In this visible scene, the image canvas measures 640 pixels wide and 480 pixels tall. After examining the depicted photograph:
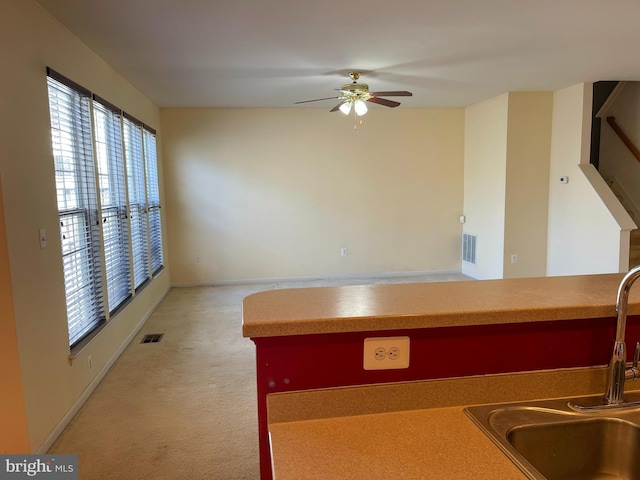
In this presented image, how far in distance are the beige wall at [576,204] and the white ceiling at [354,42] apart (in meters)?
0.37

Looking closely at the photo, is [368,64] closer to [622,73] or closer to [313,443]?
[622,73]

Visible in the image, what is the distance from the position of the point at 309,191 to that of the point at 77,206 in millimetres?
3619

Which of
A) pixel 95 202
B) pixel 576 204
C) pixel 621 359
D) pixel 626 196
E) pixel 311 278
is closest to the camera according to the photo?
pixel 621 359

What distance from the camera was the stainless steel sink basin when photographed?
968 mm

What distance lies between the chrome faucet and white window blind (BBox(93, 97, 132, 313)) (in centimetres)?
344

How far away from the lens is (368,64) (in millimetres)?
3877

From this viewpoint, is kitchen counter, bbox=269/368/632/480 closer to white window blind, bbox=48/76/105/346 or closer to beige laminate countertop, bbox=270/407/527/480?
beige laminate countertop, bbox=270/407/527/480

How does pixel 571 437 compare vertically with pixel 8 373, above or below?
above

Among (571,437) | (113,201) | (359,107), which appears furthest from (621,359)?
(113,201)

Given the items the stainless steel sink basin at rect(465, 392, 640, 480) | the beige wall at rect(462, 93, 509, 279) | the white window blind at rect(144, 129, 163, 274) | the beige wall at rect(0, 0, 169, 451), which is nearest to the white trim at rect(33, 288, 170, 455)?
the beige wall at rect(0, 0, 169, 451)

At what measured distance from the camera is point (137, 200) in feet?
15.1

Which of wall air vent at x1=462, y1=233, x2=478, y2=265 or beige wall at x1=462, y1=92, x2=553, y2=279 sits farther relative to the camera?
wall air vent at x1=462, y1=233, x2=478, y2=265

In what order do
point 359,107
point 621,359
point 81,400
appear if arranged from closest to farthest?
point 621,359, point 81,400, point 359,107

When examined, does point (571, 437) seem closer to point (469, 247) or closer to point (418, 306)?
point (418, 306)
